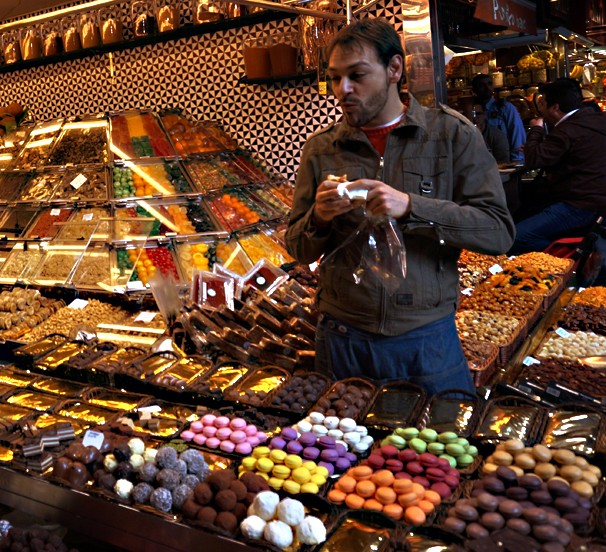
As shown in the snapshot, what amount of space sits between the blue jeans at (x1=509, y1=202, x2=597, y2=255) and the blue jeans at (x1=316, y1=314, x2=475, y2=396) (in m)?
4.17

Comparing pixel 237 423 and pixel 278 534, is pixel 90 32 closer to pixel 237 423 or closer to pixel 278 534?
pixel 237 423

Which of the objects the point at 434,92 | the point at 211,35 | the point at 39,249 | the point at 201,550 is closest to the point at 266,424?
the point at 201,550

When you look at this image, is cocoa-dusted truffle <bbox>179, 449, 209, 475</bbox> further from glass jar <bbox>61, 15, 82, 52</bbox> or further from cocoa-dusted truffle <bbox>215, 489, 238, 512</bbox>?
glass jar <bbox>61, 15, 82, 52</bbox>

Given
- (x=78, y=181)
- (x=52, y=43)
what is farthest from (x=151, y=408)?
(x=52, y=43)

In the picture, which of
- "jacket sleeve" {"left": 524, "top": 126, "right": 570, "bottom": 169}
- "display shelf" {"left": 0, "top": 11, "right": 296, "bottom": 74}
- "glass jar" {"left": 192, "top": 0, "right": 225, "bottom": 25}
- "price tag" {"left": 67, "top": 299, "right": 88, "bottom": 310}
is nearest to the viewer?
"price tag" {"left": 67, "top": 299, "right": 88, "bottom": 310}

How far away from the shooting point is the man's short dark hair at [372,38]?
2.29 metres

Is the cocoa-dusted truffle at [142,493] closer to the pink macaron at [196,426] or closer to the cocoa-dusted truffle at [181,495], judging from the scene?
the cocoa-dusted truffle at [181,495]

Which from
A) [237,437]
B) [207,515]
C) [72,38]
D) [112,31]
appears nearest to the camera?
[207,515]

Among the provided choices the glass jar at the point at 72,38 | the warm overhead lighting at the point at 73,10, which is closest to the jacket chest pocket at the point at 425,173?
the warm overhead lighting at the point at 73,10

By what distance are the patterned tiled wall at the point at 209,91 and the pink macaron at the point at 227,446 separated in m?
4.73

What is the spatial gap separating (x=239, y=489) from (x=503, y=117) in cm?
747

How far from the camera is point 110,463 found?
6.57 ft

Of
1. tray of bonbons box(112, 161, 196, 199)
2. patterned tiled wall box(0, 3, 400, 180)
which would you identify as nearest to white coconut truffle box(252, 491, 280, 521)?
tray of bonbons box(112, 161, 196, 199)

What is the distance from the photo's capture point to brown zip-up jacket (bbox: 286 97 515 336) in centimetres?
239
